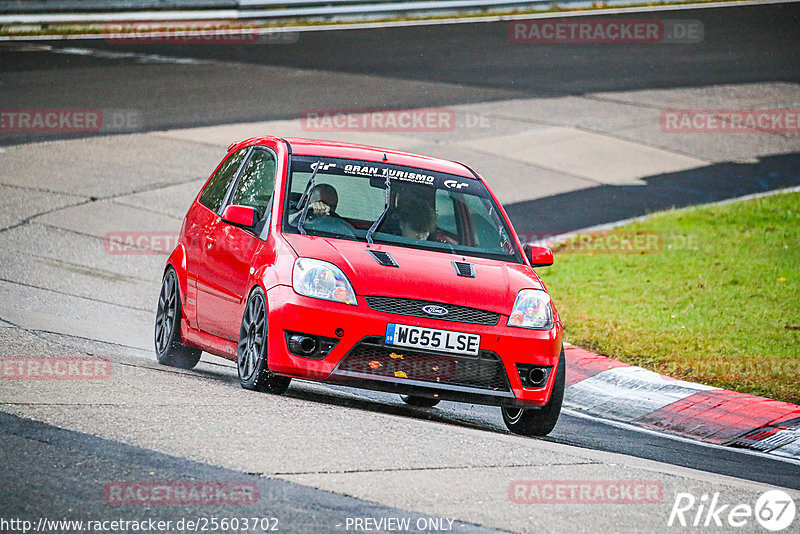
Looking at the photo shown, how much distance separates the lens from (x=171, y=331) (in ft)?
28.8

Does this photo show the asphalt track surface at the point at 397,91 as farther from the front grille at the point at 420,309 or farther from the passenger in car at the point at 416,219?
the passenger in car at the point at 416,219

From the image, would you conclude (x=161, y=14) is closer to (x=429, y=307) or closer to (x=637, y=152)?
(x=637, y=152)

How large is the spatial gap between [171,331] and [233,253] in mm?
1114

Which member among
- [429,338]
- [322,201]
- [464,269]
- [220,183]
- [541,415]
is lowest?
[541,415]

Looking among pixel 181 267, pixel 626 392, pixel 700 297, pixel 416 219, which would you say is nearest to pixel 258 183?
pixel 181 267

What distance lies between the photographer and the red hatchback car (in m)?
7.00

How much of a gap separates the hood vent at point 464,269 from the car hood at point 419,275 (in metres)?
0.02

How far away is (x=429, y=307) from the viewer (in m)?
7.03

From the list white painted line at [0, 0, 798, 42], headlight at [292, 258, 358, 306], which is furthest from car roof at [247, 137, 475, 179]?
white painted line at [0, 0, 798, 42]

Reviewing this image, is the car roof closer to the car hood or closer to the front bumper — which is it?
the car hood

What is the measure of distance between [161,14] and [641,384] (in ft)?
59.8

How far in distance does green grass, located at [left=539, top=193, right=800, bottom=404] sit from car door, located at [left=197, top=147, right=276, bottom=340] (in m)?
3.32

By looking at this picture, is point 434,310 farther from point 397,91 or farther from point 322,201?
point 397,91

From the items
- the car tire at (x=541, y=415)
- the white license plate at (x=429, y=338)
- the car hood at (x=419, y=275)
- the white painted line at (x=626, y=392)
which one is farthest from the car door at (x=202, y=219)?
the white painted line at (x=626, y=392)
